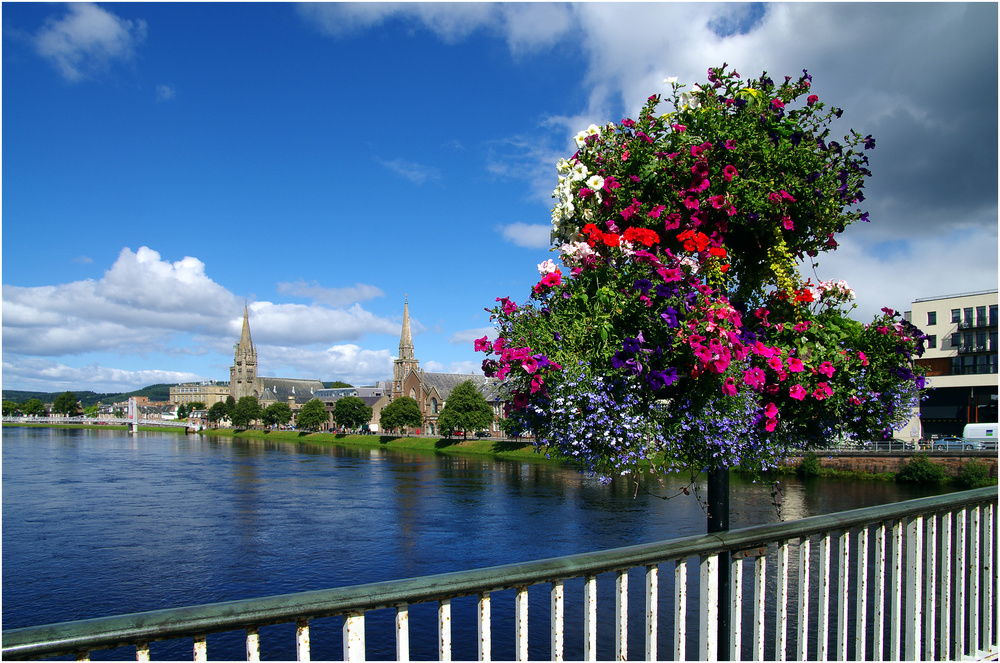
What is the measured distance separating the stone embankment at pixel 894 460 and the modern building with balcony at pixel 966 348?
9782mm

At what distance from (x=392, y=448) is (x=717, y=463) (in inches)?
3423

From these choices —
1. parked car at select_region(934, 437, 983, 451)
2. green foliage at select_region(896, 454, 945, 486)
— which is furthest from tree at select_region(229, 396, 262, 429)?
parked car at select_region(934, 437, 983, 451)

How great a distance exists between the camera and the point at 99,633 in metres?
2.42

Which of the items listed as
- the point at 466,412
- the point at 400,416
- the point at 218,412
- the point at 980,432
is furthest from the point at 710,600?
the point at 218,412

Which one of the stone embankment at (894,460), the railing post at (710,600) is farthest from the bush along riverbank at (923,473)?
the railing post at (710,600)

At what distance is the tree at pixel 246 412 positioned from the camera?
5468 inches

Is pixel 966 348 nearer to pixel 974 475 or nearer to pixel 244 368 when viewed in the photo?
pixel 974 475

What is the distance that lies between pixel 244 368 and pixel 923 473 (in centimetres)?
16395

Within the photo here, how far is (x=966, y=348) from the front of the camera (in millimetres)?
55594

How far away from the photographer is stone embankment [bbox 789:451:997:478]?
43031 millimetres

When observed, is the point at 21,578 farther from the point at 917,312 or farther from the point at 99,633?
the point at 917,312

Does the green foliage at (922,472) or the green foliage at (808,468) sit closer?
the green foliage at (922,472)

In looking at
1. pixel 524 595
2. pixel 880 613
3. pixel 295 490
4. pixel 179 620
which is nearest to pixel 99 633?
pixel 179 620

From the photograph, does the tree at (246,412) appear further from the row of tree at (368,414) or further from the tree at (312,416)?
the tree at (312,416)
